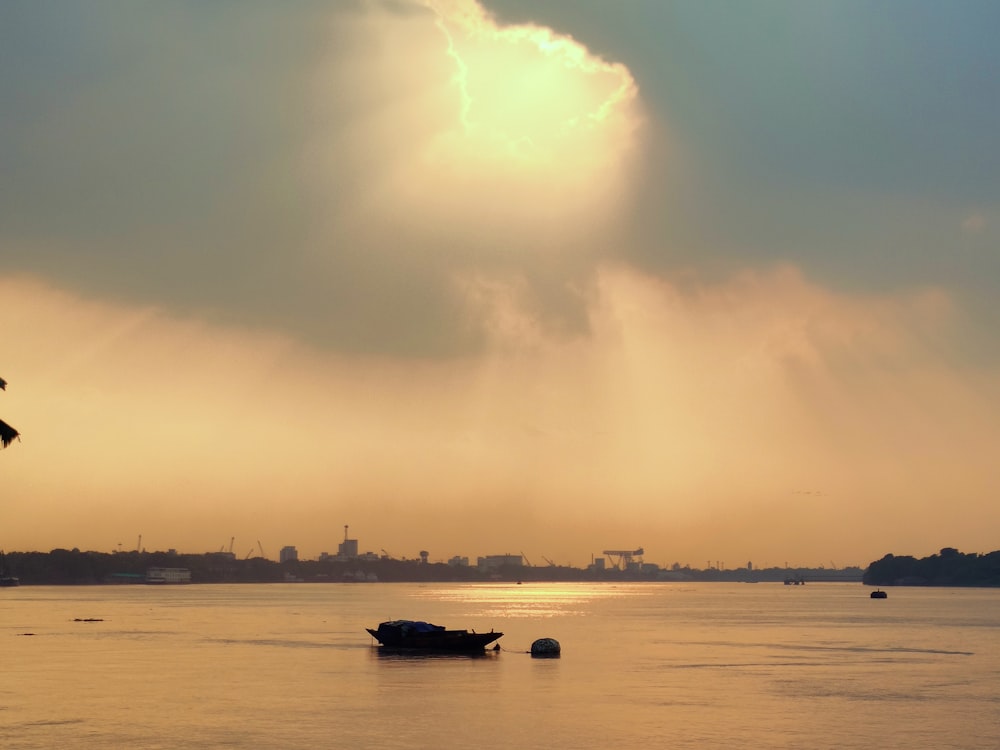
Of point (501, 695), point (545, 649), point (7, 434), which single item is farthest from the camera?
point (545, 649)

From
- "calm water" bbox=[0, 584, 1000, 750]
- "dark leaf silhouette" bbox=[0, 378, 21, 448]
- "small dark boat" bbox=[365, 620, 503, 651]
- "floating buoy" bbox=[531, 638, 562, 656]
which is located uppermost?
"dark leaf silhouette" bbox=[0, 378, 21, 448]

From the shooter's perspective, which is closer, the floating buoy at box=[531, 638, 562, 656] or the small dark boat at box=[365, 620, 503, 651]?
the floating buoy at box=[531, 638, 562, 656]

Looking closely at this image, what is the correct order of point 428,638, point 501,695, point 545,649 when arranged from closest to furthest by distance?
point 501,695 → point 545,649 → point 428,638

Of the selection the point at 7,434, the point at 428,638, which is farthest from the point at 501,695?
the point at 7,434

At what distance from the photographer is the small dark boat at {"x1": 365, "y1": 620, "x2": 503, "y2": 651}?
131m

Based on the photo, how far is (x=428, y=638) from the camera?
13525 centimetres

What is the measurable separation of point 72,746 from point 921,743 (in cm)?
4809

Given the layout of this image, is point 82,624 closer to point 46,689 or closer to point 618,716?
point 46,689

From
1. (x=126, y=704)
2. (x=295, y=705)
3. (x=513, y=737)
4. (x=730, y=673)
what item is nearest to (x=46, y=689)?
(x=126, y=704)

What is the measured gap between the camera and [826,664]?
12175 centimetres

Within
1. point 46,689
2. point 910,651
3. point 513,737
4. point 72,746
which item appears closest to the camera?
point 72,746

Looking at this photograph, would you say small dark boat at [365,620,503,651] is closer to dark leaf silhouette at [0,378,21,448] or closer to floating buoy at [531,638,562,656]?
floating buoy at [531,638,562,656]

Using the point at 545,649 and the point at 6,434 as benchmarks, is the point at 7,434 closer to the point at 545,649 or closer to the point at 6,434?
the point at 6,434

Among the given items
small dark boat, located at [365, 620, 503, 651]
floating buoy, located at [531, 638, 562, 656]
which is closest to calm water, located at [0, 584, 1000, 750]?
floating buoy, located at [531, 638, 562, 656]
